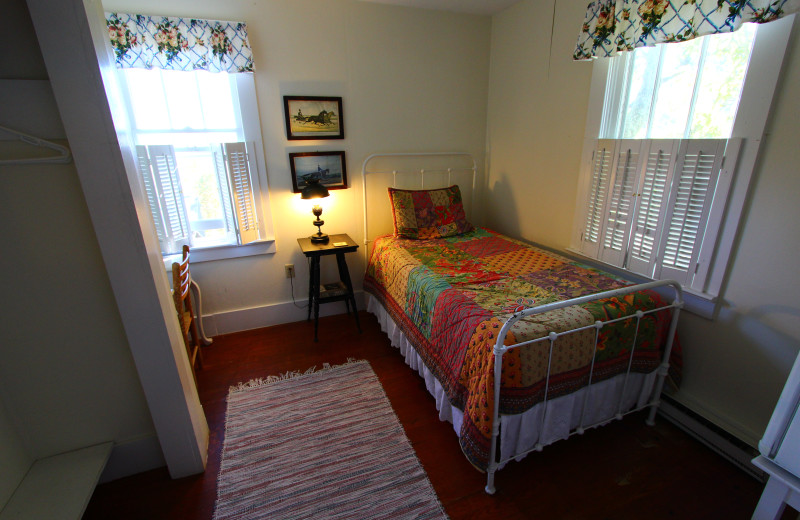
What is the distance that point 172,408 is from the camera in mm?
1600

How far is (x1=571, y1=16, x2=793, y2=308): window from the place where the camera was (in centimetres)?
161

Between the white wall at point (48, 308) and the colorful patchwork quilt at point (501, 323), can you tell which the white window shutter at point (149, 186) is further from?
the colorful patchwork quilt at point (501, 323)

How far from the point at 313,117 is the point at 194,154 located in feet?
2.96

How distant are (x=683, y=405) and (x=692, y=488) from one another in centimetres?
49

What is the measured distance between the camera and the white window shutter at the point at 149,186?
2396 millimetres

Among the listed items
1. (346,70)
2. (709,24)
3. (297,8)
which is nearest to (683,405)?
(709,24)

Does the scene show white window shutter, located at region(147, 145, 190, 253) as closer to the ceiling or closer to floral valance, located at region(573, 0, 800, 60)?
the ceiling

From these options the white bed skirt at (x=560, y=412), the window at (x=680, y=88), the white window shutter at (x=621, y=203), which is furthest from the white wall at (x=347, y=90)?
the white bed skirt at (x=560, y=412)

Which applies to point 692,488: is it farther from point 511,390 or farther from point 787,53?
point 787,53

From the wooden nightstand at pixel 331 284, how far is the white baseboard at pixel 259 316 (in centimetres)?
14

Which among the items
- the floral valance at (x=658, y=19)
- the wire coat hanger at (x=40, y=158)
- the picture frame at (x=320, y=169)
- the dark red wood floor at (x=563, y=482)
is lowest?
the dark red wood floor at (x=563, y=482)

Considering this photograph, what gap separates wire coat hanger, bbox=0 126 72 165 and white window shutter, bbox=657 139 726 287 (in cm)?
272

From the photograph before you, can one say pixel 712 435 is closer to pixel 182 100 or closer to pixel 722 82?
pixel 722 82

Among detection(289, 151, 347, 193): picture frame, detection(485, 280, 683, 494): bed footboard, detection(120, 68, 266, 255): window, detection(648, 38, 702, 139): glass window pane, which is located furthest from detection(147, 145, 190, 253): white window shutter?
detection(648, 38, 702, 139): glass window pane
